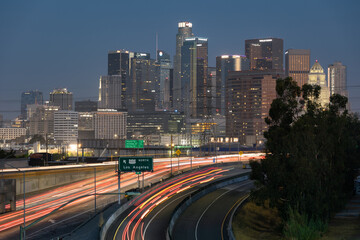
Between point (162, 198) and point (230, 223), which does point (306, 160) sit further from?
point (162, 198)

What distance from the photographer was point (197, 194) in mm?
78938

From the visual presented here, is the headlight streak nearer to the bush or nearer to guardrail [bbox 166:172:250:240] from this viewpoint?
guardrail [bbox 166:172:250:240]

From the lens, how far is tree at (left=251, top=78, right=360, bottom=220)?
53.5m

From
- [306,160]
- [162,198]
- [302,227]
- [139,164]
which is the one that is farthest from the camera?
[162,198]

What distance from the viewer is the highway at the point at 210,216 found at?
58.8 metres

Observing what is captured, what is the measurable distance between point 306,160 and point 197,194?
95.5 feet

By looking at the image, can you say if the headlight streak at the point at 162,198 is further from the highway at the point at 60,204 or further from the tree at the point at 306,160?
the tree at the point at 306,160

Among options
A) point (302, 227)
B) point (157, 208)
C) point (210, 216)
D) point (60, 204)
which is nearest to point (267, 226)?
point (210, 216)

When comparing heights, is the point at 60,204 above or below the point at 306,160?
below

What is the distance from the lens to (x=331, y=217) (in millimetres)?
56531

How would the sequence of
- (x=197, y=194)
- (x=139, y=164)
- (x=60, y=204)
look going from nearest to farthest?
(x=139, y=164), (x=60, y=204), (x=197, y=194)

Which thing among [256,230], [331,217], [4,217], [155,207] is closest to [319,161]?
[331,217]

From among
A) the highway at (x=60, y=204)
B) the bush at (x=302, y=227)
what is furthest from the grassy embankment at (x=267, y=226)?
the highway at (x=60, y=204)

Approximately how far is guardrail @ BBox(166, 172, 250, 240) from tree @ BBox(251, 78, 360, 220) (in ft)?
39.4
